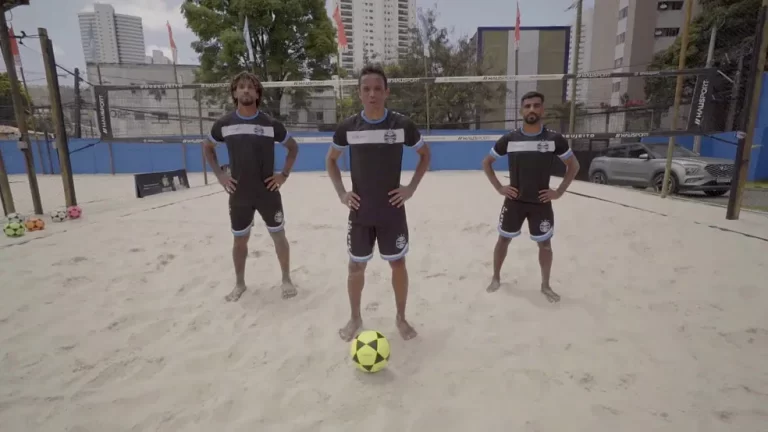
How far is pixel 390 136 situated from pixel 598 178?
11.0 m

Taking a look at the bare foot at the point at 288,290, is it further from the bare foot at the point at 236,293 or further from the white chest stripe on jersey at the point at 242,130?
the white chest stripe on jersey at the point at 242,130

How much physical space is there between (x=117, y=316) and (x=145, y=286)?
2.16 feet

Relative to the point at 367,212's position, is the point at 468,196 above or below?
below

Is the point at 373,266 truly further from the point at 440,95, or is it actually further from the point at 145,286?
the point at 440,95

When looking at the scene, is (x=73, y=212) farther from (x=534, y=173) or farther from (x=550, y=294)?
(x=550, y=294)

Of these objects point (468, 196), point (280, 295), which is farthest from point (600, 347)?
point (468, 196)

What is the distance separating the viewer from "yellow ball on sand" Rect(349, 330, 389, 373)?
2482 millimetres

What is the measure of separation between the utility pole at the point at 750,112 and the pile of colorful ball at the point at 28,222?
1085 centimetres

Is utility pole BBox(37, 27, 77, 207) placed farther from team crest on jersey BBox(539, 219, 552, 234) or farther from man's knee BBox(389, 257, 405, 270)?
team crest on jersey BBox(539, 219, 552, 234)

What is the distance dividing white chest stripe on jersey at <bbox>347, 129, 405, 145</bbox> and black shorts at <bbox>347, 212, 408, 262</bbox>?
1.80 ft

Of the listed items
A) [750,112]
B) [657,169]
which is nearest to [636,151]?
[657,169]

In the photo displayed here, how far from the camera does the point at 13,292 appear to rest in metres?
3.66

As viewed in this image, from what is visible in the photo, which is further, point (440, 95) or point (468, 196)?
point (440, 95)

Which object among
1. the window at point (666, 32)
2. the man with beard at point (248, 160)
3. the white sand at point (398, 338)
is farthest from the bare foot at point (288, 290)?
the window at point (666, 32)
